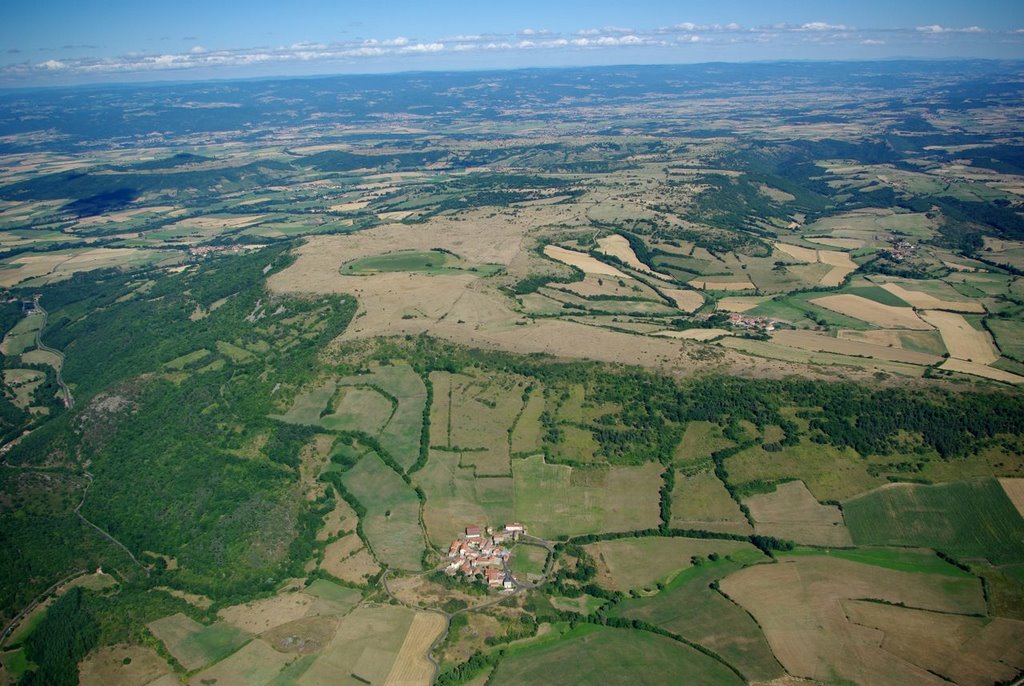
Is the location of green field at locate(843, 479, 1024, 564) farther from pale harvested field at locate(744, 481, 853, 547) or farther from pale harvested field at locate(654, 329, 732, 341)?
pale harvested field at locate(654, 329, 732, 341)

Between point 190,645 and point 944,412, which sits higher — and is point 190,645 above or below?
below

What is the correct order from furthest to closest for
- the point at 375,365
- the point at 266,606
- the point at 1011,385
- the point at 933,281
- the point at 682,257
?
the point at 682,257, the point at 933,281, the point at 375,365, the point at 1011,385, the point at 266,606

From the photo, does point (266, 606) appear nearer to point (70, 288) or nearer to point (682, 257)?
point (682, 257)

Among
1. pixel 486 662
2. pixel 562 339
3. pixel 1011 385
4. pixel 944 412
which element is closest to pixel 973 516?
pixel 944 412

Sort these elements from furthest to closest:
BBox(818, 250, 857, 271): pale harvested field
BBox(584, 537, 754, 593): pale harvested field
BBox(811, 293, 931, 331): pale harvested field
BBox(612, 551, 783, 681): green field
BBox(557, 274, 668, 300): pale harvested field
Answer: BBox(818, 250, 857, 271): pale harvested field
BBox(557, 274, 668, 300): pale harvested field
BBox(811, 293, 931, 331): pale harvested field
BBox(584, 537, 754, 593): pale harvested field
BBox(612, 551, 783, 681): green field

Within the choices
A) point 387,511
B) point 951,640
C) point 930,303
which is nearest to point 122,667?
point 387,511

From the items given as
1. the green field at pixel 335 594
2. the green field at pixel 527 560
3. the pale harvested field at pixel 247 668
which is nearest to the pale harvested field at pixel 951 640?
the green field at pixel 527 560

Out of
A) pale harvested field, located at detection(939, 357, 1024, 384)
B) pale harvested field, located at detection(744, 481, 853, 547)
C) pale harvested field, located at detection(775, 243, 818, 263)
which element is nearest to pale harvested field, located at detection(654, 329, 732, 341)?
pale harvested field, located at detection(939, 357, 1024, 384)
